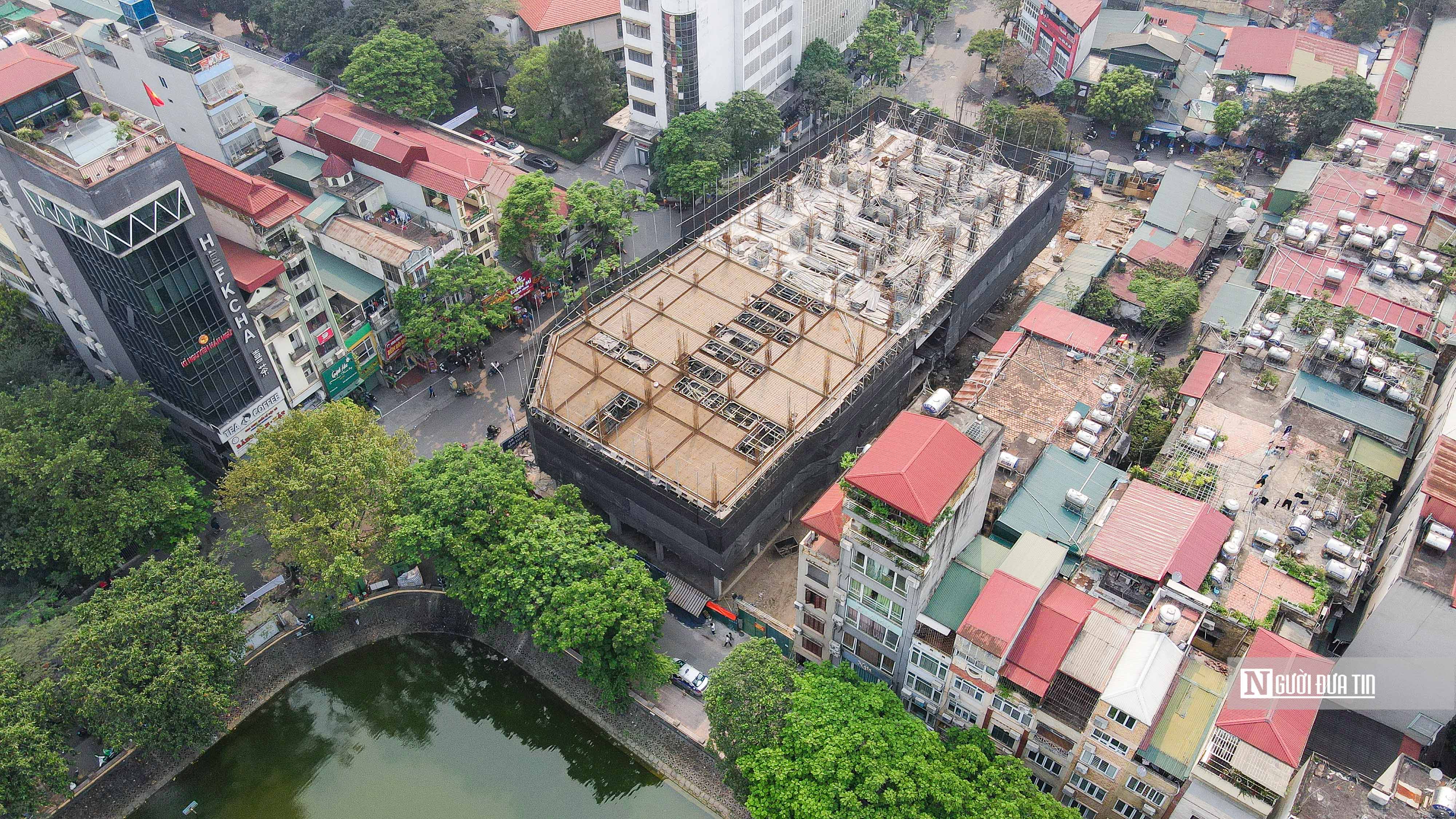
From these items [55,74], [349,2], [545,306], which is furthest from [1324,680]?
[349,2]

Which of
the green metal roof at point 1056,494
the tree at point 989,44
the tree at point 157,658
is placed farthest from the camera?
the tree at point 989,44

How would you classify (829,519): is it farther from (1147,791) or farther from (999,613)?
(1147,791)

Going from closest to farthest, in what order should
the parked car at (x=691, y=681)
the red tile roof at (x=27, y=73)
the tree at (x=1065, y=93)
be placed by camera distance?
1. the red tile roof at (x=27, y=73)
2. the parked car at (x=691, y=681)
3. the tree at (x=1065, y=93)

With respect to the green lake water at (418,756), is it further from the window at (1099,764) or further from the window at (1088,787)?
the window at (1099,764)

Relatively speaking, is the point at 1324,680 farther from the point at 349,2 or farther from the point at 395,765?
the point at 349,2

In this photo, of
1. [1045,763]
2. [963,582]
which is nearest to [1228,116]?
[963,582]

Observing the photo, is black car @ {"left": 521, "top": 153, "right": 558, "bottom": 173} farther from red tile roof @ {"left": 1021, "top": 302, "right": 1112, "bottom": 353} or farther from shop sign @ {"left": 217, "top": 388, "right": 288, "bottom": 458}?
red tile roof @ {"left": 1021, "top": 302, "right": 1112, "bottom": 353}

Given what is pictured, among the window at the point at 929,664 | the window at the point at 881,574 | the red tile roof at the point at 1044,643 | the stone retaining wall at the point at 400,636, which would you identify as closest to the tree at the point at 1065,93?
the red tile roof at the point at 1044,643
